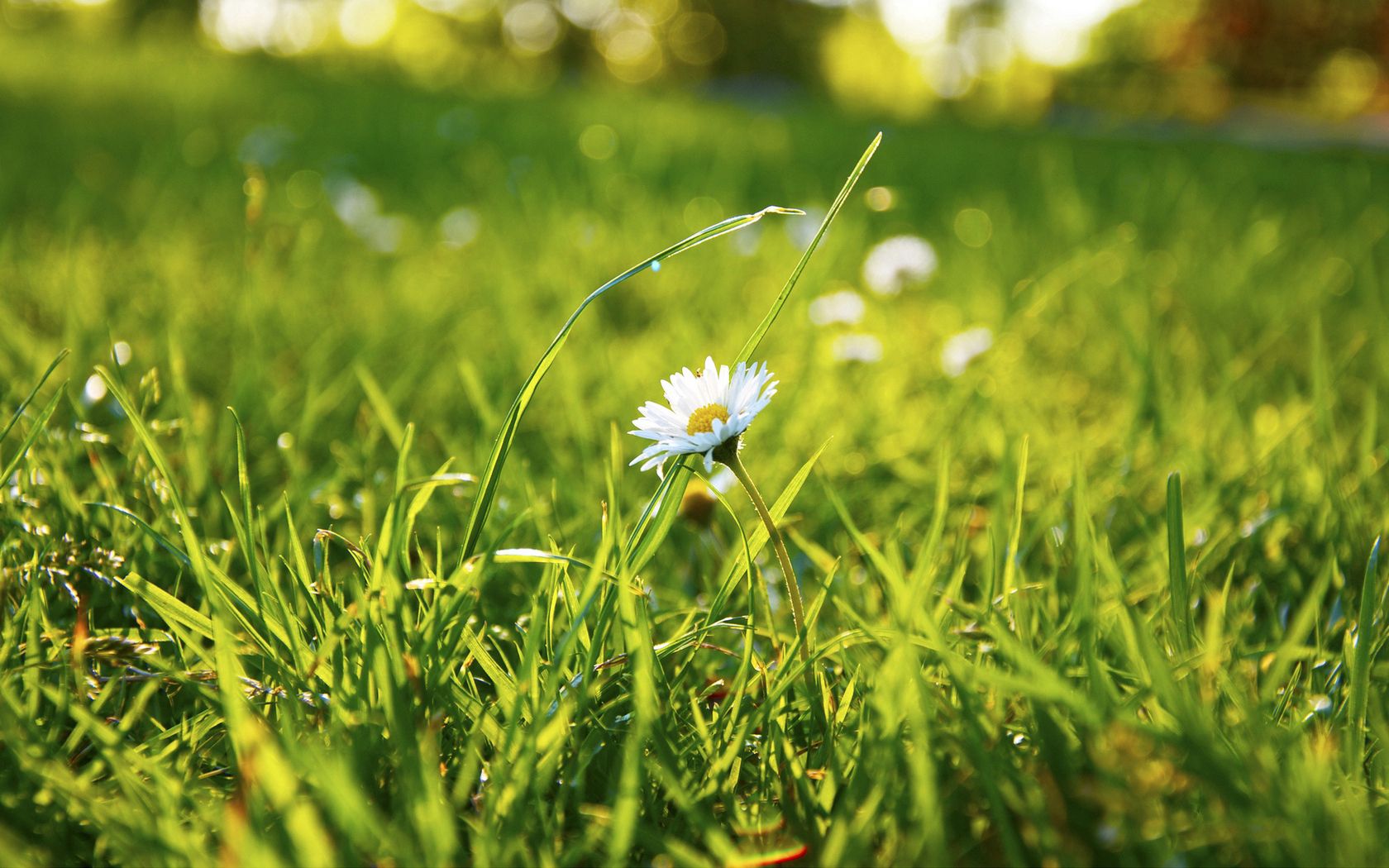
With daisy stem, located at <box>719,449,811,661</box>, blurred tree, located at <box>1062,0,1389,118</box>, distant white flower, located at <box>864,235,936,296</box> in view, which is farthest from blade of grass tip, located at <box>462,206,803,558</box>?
blurred tree, located at <box>1062,0,1389,118</box>

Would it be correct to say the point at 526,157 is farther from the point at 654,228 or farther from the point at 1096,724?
the point at 1096,724

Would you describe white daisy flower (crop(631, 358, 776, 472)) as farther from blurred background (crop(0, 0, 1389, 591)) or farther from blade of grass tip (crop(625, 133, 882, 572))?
blurred background (crop(0, 0, 1389, 591))

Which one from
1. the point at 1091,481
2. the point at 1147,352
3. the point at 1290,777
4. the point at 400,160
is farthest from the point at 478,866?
the point at 400,160

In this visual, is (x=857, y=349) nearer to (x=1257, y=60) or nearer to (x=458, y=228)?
(x=458, y=228)

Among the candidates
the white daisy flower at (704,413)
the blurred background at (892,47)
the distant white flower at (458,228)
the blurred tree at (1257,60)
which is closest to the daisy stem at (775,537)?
the white daisy flower at (704,413)

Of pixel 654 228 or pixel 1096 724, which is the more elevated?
pixel 654 228

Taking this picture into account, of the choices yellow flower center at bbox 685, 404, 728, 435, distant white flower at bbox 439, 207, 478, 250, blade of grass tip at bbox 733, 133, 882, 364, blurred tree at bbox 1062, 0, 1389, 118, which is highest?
blurred tree at bbox 1062, 0, 1389, 118

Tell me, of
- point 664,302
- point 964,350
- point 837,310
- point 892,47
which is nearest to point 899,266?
point 837,310
